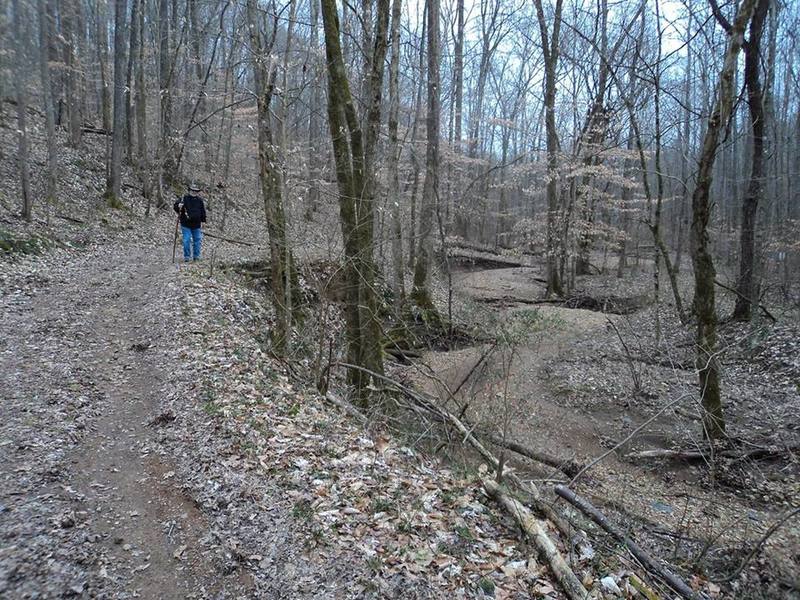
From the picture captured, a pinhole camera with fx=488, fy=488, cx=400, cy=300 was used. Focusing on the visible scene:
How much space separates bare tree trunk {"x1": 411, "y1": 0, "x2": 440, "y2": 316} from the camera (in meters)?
13.4

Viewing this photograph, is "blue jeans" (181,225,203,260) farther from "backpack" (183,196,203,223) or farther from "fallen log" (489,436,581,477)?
"fallen log" (489,436,581,477)

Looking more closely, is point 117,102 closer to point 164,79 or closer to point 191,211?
point 164,79

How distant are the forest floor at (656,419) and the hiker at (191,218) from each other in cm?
664

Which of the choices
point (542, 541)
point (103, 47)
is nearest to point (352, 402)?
point (542, 541)

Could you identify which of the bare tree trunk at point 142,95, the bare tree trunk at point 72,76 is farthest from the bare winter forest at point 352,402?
the bare tree trunk at point 72,76

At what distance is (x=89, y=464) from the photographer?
4.69 metres

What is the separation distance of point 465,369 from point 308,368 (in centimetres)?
414

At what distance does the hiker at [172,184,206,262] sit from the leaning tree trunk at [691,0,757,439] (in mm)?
10590

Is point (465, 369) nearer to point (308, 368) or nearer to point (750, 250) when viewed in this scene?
point (308, 368)

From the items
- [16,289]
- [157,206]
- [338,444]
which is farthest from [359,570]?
[157,206]

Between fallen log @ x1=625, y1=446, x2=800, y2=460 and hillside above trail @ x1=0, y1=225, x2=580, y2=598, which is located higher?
hillside above trail @ x1=0, y1=225, x2=580, y2=598

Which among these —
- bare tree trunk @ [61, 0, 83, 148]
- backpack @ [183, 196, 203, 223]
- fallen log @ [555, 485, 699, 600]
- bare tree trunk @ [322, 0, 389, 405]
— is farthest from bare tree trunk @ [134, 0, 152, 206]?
fallen log @ [555, 485, 699, 600]

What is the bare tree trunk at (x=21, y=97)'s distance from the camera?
1183 cm

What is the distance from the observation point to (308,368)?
838 cm
